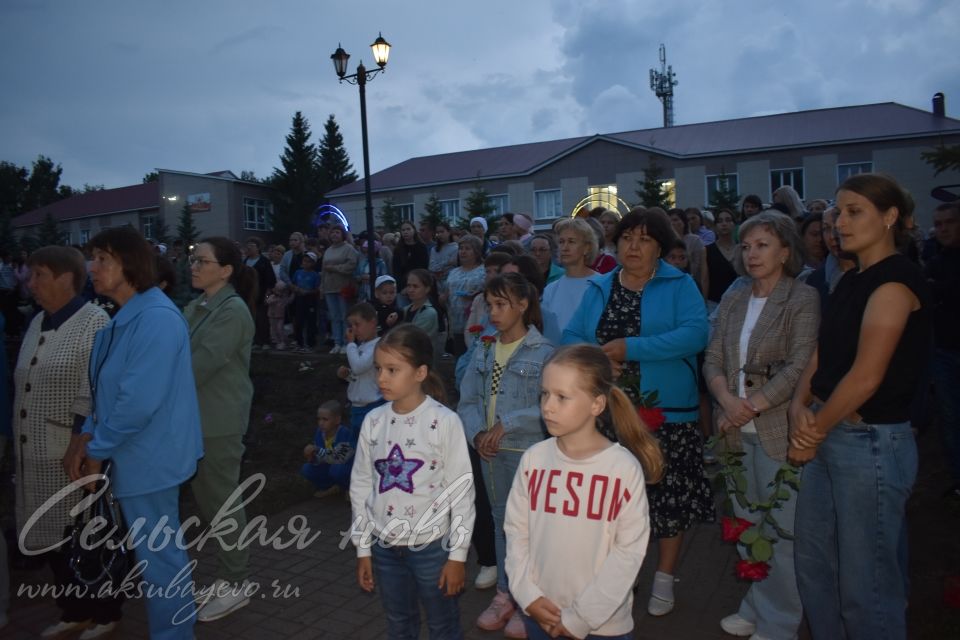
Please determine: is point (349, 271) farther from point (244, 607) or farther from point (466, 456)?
point (466, 456)

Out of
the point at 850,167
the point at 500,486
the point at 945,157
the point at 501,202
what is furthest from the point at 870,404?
the point at 501,202

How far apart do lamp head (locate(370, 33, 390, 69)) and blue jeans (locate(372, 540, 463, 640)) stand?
456 inches

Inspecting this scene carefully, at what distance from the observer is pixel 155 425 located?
3.64 metres

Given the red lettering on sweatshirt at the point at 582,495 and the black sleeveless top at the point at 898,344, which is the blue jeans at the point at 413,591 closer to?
the red lettering on sweatshirt at the point at 582,495

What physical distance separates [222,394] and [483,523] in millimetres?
1868

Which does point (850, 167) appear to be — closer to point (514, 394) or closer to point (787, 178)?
point (787, 178)

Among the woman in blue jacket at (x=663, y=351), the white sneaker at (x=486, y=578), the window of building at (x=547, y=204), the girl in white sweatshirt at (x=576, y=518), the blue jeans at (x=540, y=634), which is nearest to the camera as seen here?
the girl in white sweatshirt at (x=576, y=518)

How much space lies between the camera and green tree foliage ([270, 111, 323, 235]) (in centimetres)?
5334

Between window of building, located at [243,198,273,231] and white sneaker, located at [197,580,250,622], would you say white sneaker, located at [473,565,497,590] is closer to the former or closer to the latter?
white sneaker, located at [197,580,250,622]

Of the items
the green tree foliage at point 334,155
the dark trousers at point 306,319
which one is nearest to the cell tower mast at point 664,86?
the green tree foliage at point 334,155

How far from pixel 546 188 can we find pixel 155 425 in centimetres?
3395

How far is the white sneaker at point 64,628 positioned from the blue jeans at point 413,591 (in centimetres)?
223

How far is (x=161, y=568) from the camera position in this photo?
143 inches

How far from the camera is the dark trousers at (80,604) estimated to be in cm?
415
